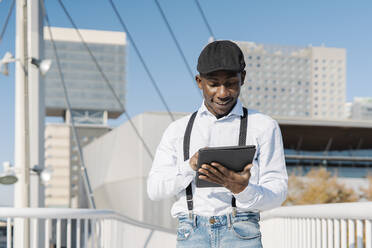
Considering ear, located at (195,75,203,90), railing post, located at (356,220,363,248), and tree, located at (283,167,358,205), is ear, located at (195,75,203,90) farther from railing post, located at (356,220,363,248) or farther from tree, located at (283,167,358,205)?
tree, located at (283,167,358,205)

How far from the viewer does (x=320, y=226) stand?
3615 mm

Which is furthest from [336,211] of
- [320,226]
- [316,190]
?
[316,190]

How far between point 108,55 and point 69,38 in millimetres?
10817

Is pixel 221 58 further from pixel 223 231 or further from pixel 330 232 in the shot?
pixel 330 232

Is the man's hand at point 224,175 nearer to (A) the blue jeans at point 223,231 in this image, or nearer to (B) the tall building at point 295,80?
(A) the blue jeans at point 223,231

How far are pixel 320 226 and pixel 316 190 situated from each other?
102ft

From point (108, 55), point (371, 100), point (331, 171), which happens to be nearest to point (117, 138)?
point (331, 171)

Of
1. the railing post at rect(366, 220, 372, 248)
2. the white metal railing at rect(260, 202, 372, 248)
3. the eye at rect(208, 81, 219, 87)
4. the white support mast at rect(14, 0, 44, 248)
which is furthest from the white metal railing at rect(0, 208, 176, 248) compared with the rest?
the eye at rect(208, 81, 219, 87)

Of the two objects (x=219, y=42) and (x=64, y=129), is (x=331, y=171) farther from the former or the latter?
(x=64, y=129)

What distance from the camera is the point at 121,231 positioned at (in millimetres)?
5613

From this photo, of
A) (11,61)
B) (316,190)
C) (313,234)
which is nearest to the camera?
(313,234)

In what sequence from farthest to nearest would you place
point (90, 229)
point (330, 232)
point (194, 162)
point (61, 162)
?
A: point (61, 162) → point (90, 229) → point (330, 232) → point (194, 162)

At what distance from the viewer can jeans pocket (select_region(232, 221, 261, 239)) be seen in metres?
1.74

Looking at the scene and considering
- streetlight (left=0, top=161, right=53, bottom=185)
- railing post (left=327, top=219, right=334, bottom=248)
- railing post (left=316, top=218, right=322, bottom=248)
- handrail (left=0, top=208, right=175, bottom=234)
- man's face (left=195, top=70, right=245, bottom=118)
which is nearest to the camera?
man's face (left=195, top=70, right=245, bottom=118)
